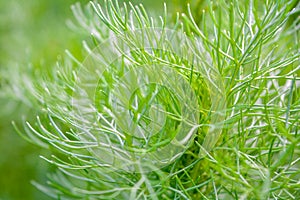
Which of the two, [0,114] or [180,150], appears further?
[0,114]

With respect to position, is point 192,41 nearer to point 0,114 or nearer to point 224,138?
point 224,138

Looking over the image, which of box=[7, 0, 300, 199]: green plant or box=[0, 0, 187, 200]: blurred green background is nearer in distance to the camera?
box=[7, 0, 300, 199]: green plant

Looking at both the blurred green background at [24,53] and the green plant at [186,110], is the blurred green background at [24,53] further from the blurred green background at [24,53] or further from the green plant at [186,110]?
the green plant at [186,110]

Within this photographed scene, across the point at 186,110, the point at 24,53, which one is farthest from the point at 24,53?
the point at 186,110

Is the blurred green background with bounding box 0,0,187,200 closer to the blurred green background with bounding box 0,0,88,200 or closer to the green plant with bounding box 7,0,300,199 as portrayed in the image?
the blurred green background with bounding box 0,0,88,200

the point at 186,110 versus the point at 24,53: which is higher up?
the point at 24,53

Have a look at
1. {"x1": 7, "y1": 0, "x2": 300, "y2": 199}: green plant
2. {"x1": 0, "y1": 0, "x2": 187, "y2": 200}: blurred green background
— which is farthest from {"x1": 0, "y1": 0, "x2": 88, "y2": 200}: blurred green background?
{"x1": 7, "y1": 0, "x2": 300, "y2": 199}: green plant

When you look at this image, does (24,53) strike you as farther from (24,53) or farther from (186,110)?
(186,110)

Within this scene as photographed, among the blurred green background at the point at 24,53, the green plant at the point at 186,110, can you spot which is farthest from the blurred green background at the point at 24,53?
the green plant at the point at 186,110

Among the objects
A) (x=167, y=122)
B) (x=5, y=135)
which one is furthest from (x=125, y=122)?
(x=5, y=135)
